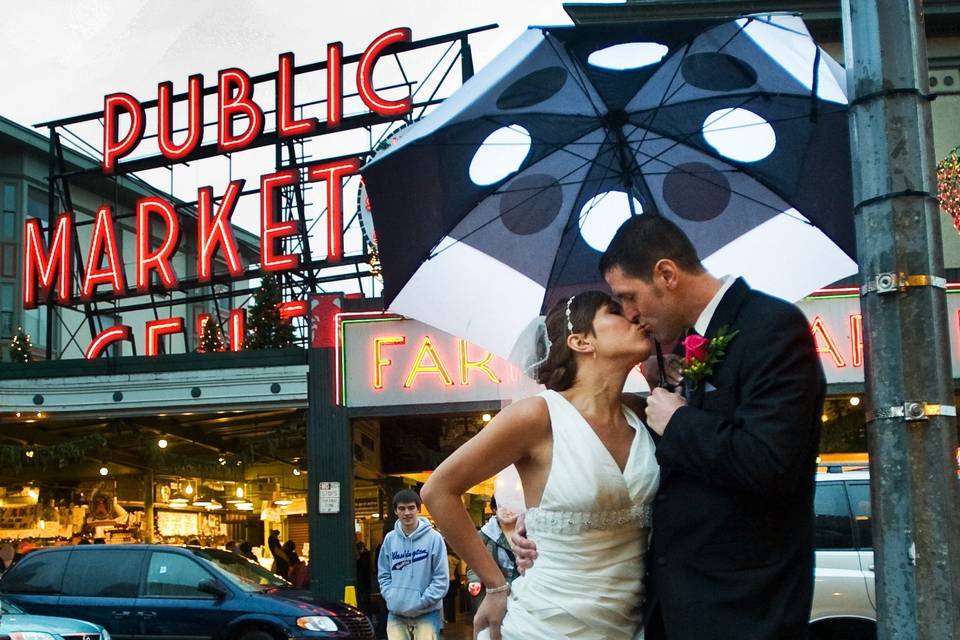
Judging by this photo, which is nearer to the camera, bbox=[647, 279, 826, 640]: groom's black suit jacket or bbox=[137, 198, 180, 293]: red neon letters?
bbox=[647, 279, 826, 640]: groom's black suit jacket

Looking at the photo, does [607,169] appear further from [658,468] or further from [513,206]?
[658,468]

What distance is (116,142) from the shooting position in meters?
31.8

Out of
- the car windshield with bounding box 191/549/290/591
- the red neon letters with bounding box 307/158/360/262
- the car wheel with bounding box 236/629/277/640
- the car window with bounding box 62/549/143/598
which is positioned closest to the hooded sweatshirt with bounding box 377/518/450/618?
the car wheel with bounding box 236/629/277/640

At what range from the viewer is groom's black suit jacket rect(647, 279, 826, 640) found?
9.33ft

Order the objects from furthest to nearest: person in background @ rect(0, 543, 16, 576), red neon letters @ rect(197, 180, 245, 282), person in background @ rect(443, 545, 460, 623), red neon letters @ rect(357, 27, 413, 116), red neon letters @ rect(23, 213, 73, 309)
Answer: red neon letters @ rect(23, 213, 73, 309) < red neon letters @ rect(197, 180, 245, 282) < red neon letters @ rect(357, 27, 413, 116) < person in background @ rect(443, 545, 460, 623) < person in background @ rect(0, 543, 16, 576)

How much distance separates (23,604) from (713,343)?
13.1 metres

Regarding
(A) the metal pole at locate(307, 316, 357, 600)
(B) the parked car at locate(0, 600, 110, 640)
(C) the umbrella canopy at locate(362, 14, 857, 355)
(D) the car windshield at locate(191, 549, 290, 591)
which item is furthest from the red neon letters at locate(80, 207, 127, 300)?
(C) the umbrella canopy at locate(362, 14, 857, 355)

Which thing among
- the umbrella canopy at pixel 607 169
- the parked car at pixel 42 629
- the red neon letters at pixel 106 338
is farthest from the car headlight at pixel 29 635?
the red neon letters at pixel 106 338

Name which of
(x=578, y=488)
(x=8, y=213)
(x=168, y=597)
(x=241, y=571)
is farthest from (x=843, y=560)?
(x=8, y=213)

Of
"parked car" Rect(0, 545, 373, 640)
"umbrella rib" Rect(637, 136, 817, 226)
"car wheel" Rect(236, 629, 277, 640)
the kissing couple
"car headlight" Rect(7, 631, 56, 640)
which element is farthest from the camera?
"parked car" Rect(0, 545, 373, 640)

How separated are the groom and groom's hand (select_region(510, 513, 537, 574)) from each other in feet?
1.64

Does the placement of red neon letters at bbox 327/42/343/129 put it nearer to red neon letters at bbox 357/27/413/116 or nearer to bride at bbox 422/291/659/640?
red neon letters at bbox 357/27/413/116

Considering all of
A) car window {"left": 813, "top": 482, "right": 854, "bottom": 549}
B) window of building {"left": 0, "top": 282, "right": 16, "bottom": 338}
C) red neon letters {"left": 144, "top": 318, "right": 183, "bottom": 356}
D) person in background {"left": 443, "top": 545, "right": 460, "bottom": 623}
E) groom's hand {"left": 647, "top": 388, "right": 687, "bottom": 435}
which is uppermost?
window of building {"left": 0, "top": 282, "right": 16, "bottom": 338}

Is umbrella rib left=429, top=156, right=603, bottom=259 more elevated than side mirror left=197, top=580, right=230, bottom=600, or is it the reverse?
umbrella rib left=429, top=156, right=603, bottom=259
